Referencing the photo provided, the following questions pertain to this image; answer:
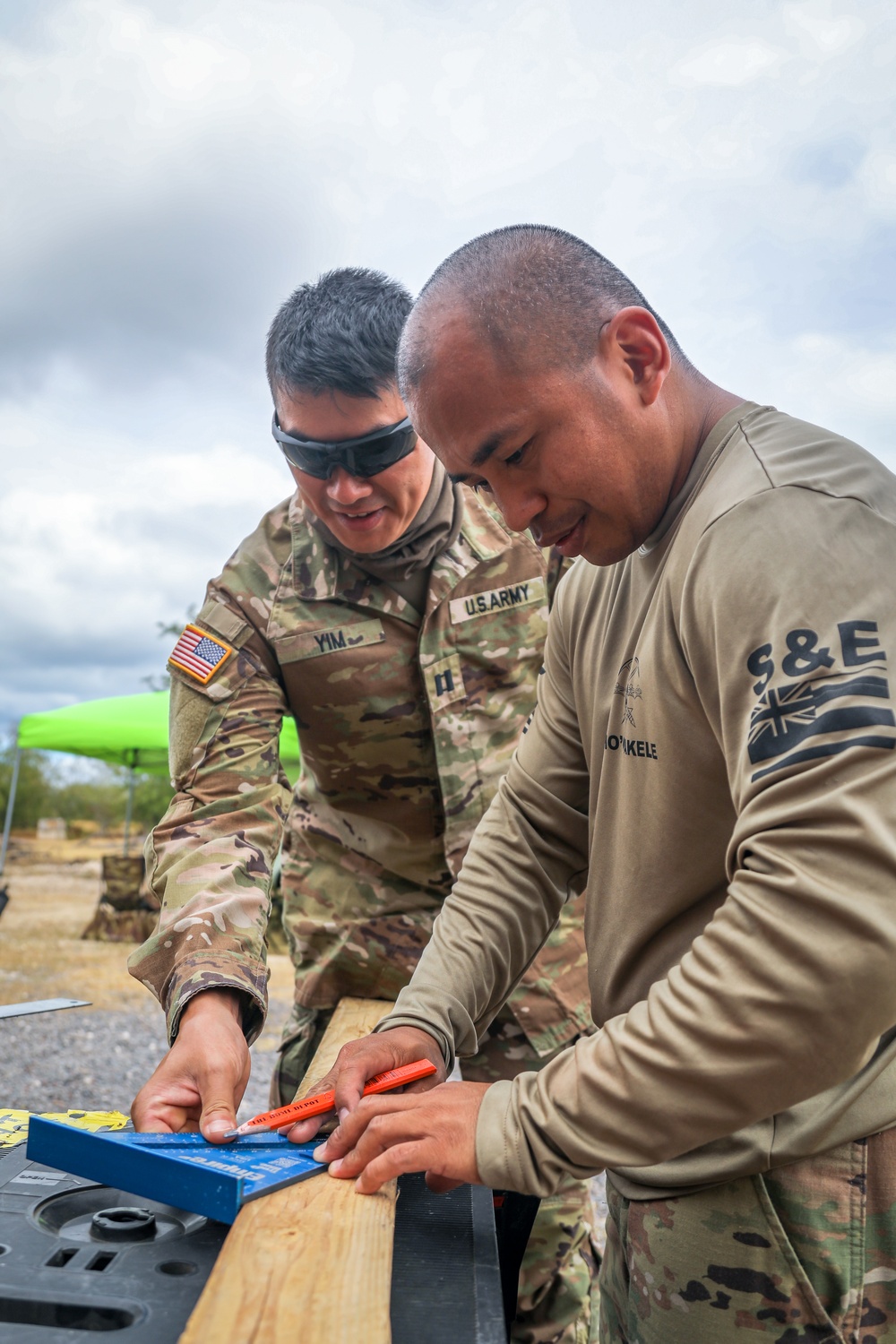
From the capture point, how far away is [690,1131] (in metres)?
1.20

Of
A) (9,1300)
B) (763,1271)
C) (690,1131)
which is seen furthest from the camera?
(763,1271)

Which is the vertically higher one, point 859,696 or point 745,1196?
point 859,696

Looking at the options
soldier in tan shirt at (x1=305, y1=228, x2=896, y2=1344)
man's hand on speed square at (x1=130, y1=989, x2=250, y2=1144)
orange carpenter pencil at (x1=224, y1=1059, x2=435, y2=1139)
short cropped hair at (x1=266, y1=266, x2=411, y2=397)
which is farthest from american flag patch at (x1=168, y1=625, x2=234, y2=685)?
orange carpenter pencil at (x1=224, y1=1059, x2=435, y2=1139)

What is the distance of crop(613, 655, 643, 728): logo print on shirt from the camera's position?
153cm

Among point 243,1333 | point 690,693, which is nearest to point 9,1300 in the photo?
point 243,1333

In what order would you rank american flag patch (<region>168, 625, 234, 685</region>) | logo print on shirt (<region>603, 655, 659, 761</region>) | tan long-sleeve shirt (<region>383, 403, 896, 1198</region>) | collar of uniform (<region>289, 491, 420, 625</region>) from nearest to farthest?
1. tan long-sleeve shirt (<region>383, 403, 896, 1198</region>)
2. logo print on shirt (<region>603, 655, 659, 761</region>)
3. american flag patch (<region>168, 625, 234, 685</region>)
4. collar of uniform (<region>289, 491, 420, 625</region>)

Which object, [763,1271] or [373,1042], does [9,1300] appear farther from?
[763,1271]

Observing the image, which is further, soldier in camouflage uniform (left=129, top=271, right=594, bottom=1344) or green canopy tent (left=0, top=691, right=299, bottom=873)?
green canopy tent (left=0, top=691, right=299, bottom=873)

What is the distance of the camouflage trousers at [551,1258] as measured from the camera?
8.30ft

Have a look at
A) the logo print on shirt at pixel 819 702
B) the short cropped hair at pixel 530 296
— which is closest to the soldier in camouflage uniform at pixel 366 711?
the short cropped hair at pixel 530 296

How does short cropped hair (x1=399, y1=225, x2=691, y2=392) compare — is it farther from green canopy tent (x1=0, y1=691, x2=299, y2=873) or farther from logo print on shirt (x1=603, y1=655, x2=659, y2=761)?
green canopy tent (x1=0, y1=691, x2=299, y2=873)

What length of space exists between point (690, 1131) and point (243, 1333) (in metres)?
0.52

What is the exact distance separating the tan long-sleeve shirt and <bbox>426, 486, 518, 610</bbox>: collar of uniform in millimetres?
1113

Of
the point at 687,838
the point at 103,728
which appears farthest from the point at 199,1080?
the point at 103,728
